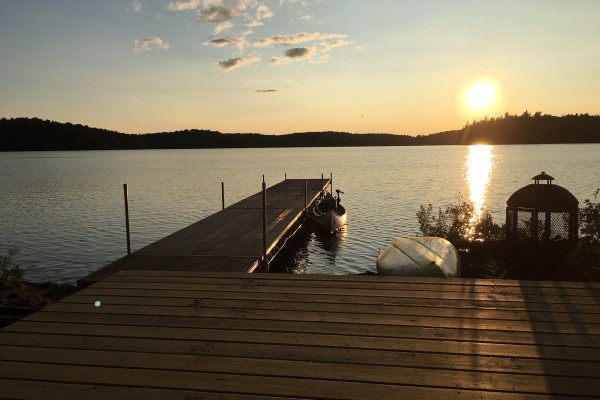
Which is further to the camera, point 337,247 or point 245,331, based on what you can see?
point 337,247

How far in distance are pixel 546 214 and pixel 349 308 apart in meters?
8.36

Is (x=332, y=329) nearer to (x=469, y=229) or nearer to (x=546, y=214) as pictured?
(x=546, y=214)

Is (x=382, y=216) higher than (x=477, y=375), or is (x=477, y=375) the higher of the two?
(x=477, y=375)

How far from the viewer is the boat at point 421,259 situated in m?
10.6

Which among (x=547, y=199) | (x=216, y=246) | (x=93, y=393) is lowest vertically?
(x=216, y=246)

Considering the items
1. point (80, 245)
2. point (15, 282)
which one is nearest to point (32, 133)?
point (80, 245)

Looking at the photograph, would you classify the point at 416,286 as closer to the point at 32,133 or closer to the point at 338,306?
the point at 338,306

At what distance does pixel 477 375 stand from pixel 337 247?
765 inches

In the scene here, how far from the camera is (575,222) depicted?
1170 cm

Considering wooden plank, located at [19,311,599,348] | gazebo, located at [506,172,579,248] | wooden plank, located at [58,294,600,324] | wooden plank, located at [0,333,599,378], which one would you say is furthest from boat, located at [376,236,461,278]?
wooden plank, located at [0,333,599,378]

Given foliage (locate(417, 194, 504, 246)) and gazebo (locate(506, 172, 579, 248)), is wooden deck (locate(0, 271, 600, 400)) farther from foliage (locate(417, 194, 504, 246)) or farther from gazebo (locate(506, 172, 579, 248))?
foliage (locate(417, 194, 504, 246))

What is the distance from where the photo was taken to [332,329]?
5246 millimetres

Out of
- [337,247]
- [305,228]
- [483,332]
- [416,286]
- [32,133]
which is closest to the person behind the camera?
[483,332]

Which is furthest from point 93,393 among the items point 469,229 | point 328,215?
point 328,215
